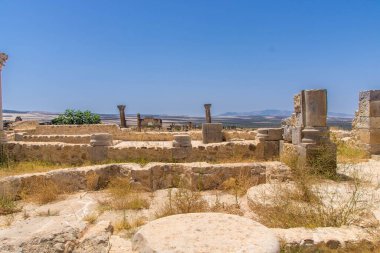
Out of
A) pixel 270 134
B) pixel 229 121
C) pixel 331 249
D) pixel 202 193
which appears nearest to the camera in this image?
pixel 331 249

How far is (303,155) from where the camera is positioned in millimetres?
8453

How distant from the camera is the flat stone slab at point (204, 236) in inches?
124

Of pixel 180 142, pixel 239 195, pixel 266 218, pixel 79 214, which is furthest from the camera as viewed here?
pixel 180 142

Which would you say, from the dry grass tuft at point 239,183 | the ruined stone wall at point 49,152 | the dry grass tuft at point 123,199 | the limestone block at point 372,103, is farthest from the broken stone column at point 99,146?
the limestone block at point 372,103

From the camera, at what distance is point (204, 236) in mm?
3408

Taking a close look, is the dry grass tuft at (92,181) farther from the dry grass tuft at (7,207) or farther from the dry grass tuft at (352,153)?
the dry grass tuft at (352,153)

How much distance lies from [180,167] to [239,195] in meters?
1.58

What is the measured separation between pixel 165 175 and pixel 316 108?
4.22 metres

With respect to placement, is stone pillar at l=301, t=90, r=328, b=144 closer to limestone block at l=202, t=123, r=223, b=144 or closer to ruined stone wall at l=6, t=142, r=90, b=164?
ruined stone wall at l=6, t=142, r=90, b=164

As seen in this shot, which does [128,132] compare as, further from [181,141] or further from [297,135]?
[297,135]

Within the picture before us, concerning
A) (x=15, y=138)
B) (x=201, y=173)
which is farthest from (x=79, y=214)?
(x=15, y=138)

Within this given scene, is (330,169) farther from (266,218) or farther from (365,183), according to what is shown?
(266,218)

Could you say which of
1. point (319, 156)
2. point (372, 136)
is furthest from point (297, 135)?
point (372, 136)

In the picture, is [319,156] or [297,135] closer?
[319,156]
